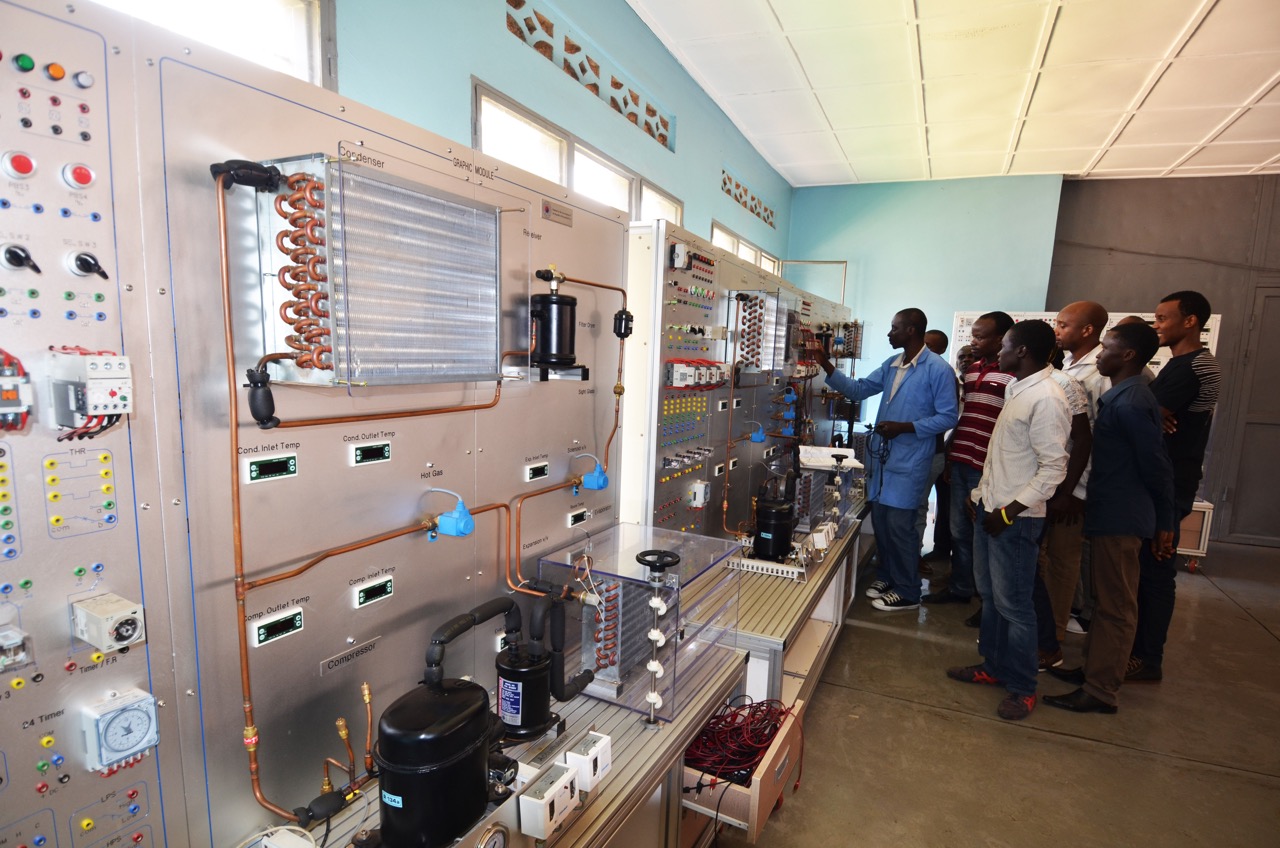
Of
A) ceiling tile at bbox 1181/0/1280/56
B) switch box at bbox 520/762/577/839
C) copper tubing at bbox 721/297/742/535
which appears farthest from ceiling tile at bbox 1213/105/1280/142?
switch box at bbox 520/762/577/839

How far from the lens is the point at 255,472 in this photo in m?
1.12

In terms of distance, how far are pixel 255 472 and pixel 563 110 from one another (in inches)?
101

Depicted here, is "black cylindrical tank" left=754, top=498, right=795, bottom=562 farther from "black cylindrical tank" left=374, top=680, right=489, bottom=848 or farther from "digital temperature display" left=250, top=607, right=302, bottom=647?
"digital temperature display" left=250, top=607, right=302, bottom=647

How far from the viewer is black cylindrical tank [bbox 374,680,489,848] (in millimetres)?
1049

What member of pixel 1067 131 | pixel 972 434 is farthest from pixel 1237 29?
pixel 972 434

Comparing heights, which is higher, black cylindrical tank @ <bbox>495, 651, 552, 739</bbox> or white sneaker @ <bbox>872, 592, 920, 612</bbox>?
black cylindrical tank @ <bbox>495, 651, 552, 739</bbox>

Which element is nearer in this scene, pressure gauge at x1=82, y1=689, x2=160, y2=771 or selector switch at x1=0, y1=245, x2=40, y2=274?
selector switch at x1=0, y1=245, x2=40, y2=274

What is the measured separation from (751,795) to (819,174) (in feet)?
20.4

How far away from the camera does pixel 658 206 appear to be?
14.0ft

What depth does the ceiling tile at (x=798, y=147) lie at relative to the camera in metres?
5.42

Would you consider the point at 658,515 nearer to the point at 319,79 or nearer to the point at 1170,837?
the point at 319,79

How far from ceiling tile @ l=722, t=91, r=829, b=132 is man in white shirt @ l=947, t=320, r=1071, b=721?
280 centimetres

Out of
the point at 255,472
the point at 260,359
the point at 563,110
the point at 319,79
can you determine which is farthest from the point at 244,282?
the point at 563,110

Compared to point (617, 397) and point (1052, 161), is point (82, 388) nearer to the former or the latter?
point (617, 397)
